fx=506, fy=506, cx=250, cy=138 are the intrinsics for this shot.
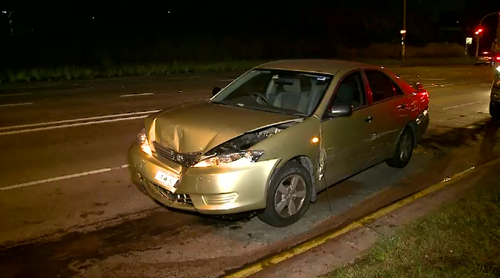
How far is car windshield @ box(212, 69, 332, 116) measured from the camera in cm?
581

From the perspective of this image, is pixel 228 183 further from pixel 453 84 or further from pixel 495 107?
pixel 453 84

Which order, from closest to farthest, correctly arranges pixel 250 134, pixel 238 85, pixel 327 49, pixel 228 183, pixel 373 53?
pixel 228 183, pixel 250 134, pixel 238 85, pixel 327 49, pixel 373 53

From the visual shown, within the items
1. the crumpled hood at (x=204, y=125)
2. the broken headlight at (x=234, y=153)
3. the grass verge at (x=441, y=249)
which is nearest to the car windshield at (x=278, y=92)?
the crumpled hood at (x=204, y=125)

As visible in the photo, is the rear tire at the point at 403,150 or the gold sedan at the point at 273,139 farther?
the rear tire at the point at 403,150

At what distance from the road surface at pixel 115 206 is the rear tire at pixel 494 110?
0.87 meters

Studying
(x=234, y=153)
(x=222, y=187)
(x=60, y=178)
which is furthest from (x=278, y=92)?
(x=60, y=178)

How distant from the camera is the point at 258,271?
4301 millimetres

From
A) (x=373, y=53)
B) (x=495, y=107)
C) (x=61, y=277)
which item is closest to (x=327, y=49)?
(x=373, y=53)

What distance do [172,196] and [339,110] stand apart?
6.68 feet

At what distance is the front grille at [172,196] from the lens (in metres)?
4.84

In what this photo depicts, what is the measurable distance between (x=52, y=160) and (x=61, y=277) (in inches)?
146

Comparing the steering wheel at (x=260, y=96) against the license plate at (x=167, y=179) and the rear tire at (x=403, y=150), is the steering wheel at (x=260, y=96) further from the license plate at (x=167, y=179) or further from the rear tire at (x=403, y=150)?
the rear tire at (x=403, y=150)

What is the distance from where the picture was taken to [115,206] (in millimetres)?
5766

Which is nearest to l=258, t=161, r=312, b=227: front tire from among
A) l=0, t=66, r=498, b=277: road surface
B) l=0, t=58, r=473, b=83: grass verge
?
l=0, t=66, r=498, b=277: road surface
